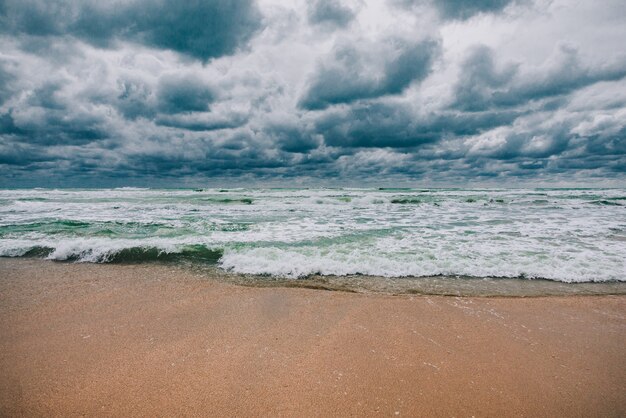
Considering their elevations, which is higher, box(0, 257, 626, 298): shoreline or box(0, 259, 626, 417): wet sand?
box(0, 259, 626, 417): wet sand

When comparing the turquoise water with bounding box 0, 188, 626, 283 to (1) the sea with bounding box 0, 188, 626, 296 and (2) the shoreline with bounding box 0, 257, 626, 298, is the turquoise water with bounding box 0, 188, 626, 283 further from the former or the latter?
(2) the shoreline with bounding box 0, 257, 626, 298

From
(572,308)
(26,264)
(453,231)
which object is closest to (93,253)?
(26,264)

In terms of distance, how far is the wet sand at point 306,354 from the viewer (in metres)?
2.71

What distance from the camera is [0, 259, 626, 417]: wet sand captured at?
2.71 metres

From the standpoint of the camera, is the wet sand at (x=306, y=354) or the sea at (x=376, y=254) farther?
the sea at (x=376, y=254)

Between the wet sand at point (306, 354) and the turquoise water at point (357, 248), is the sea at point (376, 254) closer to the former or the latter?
the turquoise water at point (357, 248)

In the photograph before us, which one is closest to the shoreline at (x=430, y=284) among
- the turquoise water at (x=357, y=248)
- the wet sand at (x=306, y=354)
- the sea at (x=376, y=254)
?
the sea at (x=376, y=254)

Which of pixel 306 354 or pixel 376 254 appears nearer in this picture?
pixel 306 354

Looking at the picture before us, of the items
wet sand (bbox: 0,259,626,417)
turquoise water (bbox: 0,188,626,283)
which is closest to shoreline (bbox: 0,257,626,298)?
turquoise water (bbox: 0,188,626,283)

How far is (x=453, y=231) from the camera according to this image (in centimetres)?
1107

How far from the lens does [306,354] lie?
3439 millimetres

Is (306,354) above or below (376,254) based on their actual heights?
above

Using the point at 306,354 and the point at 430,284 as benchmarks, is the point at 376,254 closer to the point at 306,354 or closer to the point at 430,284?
the point at 430,284

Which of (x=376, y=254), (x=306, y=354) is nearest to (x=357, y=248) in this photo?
(x=376, y=254)
